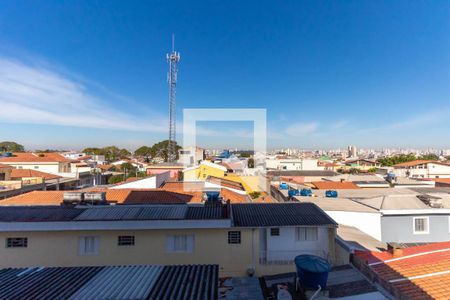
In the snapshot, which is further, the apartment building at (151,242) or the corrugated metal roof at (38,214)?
the corrugated metal roof at (38,214)

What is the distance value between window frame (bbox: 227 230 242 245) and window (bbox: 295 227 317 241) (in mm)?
2011

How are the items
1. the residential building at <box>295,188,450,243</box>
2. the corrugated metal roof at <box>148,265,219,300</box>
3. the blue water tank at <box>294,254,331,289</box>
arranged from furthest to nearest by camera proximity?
the residential building at <box>295,188,450,243</box> → the blue water tank at <box>294,254,331,289</box> → the corrugated metal roof at <box>148,265,219,300</box>

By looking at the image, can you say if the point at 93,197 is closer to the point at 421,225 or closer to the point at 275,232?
the point at 275,232

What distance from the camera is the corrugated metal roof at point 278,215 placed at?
8773 mm

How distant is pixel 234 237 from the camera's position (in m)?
8.62

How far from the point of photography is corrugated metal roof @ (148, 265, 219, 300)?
13.1 ft

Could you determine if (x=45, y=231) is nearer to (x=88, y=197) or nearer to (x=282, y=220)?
(x=88, y=197)

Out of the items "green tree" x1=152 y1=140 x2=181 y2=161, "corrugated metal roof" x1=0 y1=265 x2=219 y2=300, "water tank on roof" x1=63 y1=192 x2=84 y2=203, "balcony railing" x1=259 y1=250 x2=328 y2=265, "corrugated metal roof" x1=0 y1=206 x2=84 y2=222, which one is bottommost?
"balcony railing" x1=259 y1=250 x2=328 y2=265

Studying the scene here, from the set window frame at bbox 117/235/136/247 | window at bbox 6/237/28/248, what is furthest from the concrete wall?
window at bbox 6/237/28/248

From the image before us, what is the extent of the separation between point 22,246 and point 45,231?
3.32 feet

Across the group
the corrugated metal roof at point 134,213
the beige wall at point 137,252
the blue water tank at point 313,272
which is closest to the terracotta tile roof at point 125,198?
the corrugated metal roof at point 134,213

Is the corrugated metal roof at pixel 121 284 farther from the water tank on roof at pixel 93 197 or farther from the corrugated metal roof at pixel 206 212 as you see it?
the water tank on roof at pixel 93 197

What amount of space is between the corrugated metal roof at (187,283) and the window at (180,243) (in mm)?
3592

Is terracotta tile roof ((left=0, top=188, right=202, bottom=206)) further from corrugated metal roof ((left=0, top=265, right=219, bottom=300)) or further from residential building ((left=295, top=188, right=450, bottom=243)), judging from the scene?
corrugated metal roof ((left=0, top=265, right=219, bottom=300))
